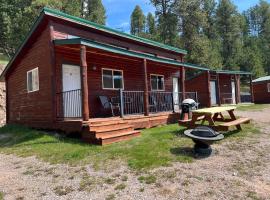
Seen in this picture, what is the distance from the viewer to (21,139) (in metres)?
10.1

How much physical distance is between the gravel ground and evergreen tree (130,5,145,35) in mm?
50698

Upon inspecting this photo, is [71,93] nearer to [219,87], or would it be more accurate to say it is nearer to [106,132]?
[106,132]

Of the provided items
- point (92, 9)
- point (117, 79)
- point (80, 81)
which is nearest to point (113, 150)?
point (80, 81)

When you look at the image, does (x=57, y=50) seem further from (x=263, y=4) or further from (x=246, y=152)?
(x=263, y=4)

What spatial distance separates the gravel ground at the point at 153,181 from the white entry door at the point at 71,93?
3945mm

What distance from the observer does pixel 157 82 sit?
651 inches

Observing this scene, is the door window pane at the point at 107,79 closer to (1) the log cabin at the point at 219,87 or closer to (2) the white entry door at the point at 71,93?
(2) the white entry door at the point at 71,93

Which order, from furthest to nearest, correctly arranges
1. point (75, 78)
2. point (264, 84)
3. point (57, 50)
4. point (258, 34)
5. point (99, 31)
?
point (258, 34), point (264, 84), point (99, 31), point (75, 78), point (57, 50)

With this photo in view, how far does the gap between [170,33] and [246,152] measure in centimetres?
3043

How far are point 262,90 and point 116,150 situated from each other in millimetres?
26313

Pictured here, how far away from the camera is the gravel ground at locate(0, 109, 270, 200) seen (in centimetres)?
455

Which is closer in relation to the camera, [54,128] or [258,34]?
[54,128]

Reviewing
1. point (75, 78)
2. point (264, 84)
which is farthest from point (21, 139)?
point (264, 84)

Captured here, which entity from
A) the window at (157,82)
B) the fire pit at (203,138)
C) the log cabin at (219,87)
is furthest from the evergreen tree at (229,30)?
the fire pit at (203,138)
